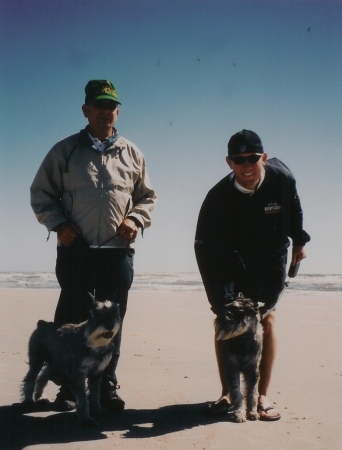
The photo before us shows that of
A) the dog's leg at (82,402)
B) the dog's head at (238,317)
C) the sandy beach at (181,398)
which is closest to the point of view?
the sandy beach at (181,398)

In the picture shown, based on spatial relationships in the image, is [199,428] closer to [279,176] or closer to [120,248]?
[120,248]

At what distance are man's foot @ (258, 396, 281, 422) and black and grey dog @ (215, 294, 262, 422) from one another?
0.24 ft

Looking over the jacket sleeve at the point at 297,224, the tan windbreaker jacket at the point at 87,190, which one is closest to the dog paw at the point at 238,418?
the jacket sleeve at the point at 297,224

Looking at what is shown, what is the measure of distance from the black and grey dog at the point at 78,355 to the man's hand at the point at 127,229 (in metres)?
0.71

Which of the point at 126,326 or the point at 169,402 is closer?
the point at 169,402

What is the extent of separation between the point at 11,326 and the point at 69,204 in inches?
232

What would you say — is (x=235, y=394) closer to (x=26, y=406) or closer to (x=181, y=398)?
(x=181, y=398)

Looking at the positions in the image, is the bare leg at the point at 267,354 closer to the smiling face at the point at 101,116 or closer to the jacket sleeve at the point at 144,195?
the jacket sleeve at the point at 144,195

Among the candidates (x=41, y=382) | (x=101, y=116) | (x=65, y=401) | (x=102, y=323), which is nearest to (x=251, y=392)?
(x=102, y=323)

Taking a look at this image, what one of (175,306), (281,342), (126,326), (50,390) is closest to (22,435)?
(50,390)

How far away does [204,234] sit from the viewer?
4.93m

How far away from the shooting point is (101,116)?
4.81 metres

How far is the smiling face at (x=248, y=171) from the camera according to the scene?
4656 mm

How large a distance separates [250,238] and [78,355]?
72.4 inches
